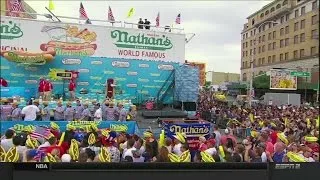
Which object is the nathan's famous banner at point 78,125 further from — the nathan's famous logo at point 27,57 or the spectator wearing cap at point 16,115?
the nathan's famous logo at point 27,57

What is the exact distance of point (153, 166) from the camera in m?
2.47

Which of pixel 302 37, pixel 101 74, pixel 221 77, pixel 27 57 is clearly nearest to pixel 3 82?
pixel 27 57

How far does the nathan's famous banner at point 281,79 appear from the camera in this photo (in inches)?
1412

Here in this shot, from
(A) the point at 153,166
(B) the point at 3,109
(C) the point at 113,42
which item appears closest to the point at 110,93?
(C) the point at 113,42

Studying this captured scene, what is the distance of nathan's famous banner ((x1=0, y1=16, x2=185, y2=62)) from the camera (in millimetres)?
21797

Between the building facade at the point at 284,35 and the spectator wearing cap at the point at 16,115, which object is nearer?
the spectator wearing cap at the point at 16,115

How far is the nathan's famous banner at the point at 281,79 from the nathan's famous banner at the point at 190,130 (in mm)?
26615

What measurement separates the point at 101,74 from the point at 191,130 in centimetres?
1204

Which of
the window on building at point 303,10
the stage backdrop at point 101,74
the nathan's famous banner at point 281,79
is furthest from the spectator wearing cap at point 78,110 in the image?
the window on building at point 303,10

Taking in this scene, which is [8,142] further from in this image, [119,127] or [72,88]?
[72,88]

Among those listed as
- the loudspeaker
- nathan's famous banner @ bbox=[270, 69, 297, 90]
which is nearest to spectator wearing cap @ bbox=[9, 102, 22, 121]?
the loudspeaker

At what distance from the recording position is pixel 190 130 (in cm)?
1070

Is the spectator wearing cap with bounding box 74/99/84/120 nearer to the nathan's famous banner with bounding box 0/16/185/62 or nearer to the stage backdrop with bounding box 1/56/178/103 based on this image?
the stage backdrop with bounding box 1/56/178/103

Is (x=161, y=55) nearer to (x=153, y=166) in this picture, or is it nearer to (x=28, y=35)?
(x=28, y=35)
